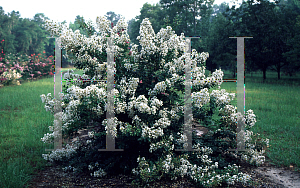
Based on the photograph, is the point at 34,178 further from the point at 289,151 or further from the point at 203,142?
the point at 289,151

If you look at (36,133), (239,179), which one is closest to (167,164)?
(239,179)

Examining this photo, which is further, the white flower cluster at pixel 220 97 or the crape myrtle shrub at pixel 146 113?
the white flower cluster at pixel 220 97

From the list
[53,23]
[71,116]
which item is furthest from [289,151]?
[53,23]

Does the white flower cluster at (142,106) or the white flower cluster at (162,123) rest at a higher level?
the white flower cluster at (142,106)

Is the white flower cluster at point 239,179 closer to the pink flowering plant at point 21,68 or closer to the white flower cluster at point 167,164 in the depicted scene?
the white flower cluster at point 167,164

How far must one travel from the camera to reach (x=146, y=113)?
3391mm

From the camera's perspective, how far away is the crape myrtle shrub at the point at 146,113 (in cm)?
332

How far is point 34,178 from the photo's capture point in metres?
3.54

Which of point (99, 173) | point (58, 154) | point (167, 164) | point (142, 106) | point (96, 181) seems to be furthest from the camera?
point (58, 154)

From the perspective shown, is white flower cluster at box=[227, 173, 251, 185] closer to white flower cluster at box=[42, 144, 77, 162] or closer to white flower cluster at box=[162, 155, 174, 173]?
white flower cluster at box=[162, 155, 174, 173]

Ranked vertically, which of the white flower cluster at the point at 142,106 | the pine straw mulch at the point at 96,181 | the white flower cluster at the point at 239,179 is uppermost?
the white flower cluster at the point at 142,106

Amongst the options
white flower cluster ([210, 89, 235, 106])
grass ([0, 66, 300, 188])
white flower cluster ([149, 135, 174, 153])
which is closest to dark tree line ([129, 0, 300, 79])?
grass ([0, 66, 300, 188])

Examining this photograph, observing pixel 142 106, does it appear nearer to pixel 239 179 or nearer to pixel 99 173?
pixel 99 173

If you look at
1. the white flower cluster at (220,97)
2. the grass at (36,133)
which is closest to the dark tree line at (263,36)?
the grass at (36,133)
